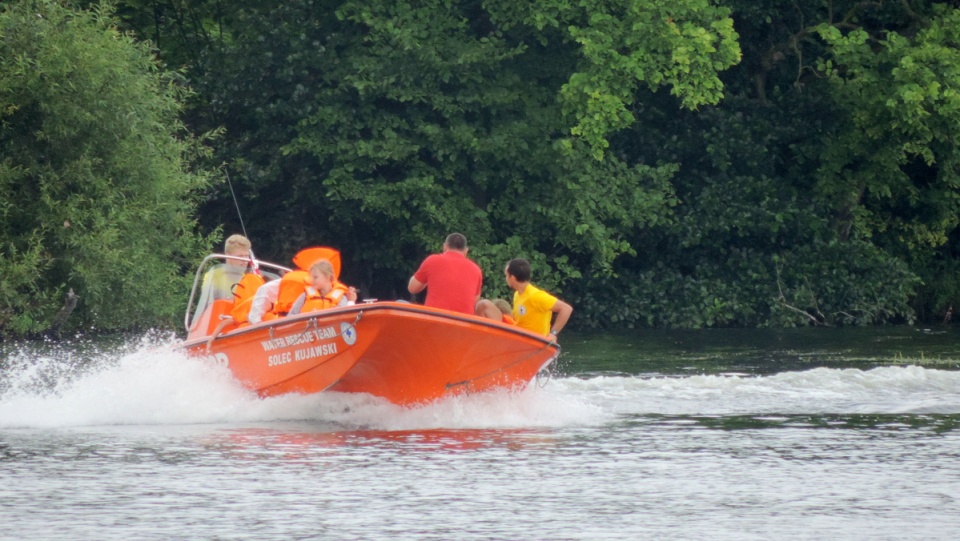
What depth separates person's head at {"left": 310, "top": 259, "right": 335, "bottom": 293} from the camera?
15539mm

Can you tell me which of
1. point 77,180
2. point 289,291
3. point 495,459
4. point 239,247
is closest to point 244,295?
point 239,247

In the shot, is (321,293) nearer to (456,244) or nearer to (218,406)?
(456,244)

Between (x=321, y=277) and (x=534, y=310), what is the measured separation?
201 cm

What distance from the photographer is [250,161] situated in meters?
34.1

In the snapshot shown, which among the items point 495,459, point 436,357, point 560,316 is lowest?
point 495,459

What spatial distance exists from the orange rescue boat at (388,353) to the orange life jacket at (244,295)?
0.63 metres

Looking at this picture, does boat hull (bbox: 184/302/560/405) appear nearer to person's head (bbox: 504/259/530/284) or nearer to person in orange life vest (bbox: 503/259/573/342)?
person in orange life vest (bbox: 503/259/573/342)

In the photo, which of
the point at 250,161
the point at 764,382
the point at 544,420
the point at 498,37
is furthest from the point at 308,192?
the point at 544,420

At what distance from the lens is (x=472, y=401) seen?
15.3 metres

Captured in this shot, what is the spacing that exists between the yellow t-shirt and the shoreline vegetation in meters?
13.8

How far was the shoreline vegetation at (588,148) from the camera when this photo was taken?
105ft

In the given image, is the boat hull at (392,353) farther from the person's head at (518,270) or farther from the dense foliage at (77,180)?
the dense foliage at (77,180)

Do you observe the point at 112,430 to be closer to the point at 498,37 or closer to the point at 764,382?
the point at 764,382

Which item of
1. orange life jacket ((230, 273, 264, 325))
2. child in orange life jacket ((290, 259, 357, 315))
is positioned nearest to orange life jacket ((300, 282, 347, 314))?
child in orange life jacket ((290, 259, 357, 315))
